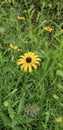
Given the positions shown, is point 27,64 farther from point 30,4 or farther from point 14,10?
point 30,4

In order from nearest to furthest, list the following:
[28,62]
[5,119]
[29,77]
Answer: [5,119]
[28,62]
[29,77]

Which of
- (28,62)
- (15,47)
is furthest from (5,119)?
(15,47)

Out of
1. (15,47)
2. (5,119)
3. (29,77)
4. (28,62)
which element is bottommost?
(5,119)

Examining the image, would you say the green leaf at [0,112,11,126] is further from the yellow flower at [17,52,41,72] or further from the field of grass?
the yellow flower at [17,52,41,72]

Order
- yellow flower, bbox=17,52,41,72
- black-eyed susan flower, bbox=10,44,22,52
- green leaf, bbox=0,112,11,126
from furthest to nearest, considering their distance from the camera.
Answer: black-eyed susan flower, bbox=10,44,22,52, yellow flower, bbox=17,52,41,72, green leaf, bbox=0,112,11,126

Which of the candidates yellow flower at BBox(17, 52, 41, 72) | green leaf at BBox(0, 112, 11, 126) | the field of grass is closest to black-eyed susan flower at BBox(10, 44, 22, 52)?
the field of grass

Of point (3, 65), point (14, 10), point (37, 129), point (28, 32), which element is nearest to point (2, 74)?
point (3, 65)

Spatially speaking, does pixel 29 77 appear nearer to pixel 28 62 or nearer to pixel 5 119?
pixel 28 62

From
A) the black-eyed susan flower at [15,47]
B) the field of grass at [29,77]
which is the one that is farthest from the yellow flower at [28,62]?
Result: the black-eyed susan flower at [15,47]

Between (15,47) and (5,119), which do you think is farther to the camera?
(15,47)
